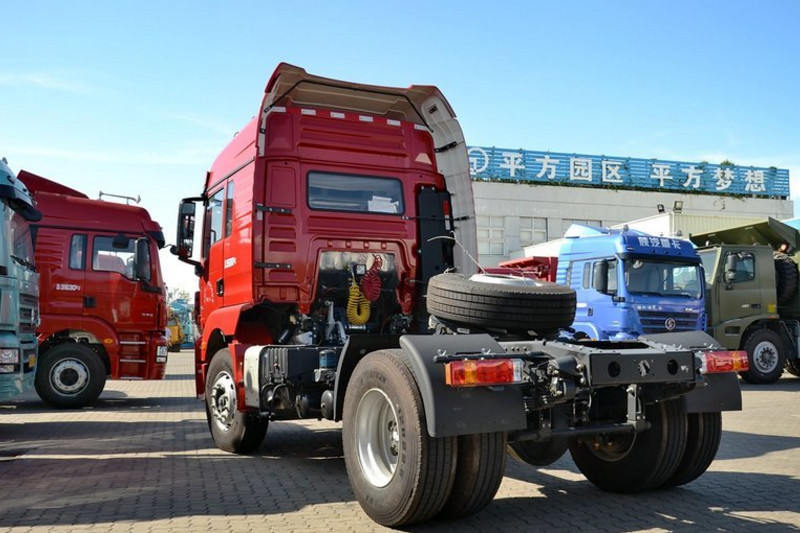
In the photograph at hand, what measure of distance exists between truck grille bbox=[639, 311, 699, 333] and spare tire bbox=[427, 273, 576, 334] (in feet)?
26.4

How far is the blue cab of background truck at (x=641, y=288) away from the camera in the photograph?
42.3 ft

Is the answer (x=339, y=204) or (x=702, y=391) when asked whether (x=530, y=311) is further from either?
(x=339, y=204)

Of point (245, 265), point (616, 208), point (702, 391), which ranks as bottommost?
point (702, 391)

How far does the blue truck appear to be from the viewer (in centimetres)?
1291

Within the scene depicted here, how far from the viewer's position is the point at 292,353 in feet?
21.0

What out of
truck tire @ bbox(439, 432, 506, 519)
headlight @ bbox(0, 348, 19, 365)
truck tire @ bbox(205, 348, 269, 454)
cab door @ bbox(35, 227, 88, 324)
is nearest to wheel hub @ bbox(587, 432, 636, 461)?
truck tire @ bbox(439, 432, 506, 519)

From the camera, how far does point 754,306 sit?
15.0 metres

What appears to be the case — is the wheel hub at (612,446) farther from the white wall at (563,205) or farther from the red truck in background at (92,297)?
the white wall at (563,205)

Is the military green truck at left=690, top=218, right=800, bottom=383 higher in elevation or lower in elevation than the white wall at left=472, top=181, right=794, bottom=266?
lower

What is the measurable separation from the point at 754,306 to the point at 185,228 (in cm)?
1165

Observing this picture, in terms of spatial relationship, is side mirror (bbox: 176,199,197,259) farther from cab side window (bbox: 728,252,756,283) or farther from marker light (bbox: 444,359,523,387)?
cab side window (bbox: 728,252,756,283)

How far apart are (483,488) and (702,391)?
6.18 ft

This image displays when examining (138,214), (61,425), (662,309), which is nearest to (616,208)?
(662,309)

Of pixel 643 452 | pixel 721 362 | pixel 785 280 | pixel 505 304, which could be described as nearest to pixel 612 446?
pixel 643 452
